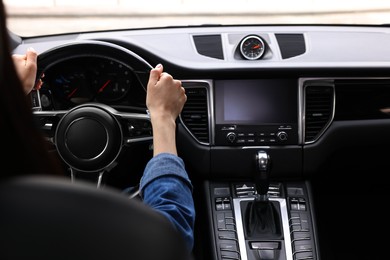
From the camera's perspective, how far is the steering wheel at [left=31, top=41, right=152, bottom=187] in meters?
2.53

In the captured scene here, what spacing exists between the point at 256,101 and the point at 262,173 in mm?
326

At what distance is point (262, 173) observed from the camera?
289 cm

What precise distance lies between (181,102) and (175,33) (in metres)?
1.22

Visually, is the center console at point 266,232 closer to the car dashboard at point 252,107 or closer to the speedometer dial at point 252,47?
the car dashboard at point 252,107

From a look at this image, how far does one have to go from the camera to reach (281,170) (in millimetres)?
3072

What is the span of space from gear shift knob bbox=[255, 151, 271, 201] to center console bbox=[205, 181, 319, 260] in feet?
0.36


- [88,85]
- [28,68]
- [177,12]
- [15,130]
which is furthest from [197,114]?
[177,12]

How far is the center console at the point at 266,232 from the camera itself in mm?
2875

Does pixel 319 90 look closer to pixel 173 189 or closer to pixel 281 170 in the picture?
pixel 281 170

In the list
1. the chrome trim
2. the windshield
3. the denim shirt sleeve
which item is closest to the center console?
the chrome trim

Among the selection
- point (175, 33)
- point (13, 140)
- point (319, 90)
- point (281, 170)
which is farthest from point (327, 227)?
point (13, 140)

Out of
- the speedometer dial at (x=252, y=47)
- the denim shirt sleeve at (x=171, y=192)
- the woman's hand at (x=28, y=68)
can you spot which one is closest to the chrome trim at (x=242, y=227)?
the speedometer dial at (x=252, y=47)

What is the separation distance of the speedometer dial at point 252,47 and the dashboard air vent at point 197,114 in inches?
10.0

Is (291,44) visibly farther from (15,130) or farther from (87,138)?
(15,130)
